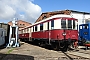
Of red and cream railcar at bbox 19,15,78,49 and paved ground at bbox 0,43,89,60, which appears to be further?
red and cream railcar at bbox 19,15,78,49

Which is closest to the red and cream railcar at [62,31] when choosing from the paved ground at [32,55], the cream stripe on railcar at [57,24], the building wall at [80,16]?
the cream stripe on railcar at [57,24]

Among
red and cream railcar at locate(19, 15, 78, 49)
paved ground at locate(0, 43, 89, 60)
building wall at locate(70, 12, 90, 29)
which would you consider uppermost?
building wall at locate(70, 12, 90, 29)

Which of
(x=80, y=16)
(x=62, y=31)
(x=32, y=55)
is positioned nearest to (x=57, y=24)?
(x=62, y=31)

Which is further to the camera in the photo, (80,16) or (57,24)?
(80,16)

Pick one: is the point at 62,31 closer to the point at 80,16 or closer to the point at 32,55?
the point at 32,55

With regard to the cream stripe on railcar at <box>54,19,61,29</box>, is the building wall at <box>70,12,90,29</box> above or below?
above

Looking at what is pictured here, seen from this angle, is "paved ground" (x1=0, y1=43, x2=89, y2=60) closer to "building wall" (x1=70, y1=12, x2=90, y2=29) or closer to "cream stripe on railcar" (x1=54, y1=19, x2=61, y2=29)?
"cream stripe on railcar" (x1=54, y1=19, x2=61, y2=29)

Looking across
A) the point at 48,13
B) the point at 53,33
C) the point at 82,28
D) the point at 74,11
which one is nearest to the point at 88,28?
the point at 82,28

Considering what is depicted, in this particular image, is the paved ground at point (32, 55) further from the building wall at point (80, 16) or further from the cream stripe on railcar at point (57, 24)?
the building wall at point (80, 16)

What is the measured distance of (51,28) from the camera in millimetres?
15383

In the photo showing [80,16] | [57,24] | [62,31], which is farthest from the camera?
[80,16]

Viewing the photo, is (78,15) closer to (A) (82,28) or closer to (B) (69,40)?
(A) (82,28)

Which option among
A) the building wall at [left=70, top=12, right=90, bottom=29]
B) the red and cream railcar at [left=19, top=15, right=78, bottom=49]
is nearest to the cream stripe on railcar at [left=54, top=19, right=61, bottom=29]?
the red and cream railcar at [left=19, top=15, right=78, bottom=49]

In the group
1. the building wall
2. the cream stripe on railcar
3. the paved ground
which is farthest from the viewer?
the building wall
